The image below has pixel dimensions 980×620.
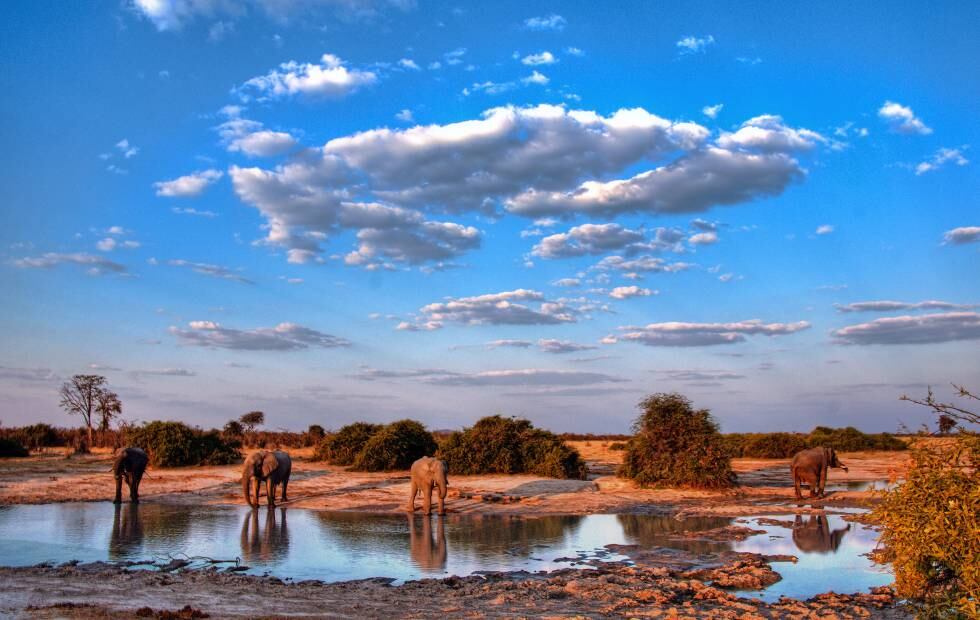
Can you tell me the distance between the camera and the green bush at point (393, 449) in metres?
32.2

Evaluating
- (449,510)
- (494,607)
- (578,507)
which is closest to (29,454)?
(449,510)

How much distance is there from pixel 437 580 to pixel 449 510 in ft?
34.2

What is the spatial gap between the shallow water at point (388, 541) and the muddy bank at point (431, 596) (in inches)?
35.0

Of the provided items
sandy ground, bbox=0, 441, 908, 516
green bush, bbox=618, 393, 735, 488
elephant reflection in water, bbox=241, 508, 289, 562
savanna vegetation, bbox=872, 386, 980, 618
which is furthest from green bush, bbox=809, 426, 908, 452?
savanna vegetation, bbox=872, 386, 980, 618

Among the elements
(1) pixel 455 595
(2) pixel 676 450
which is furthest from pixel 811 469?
(1) pixel 455 595

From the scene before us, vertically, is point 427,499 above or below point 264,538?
above

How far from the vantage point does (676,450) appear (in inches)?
1064

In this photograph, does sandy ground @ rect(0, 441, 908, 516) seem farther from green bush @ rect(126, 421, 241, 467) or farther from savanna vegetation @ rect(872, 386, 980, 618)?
savanna vegetation @ rect(872, 386, 980, 618)

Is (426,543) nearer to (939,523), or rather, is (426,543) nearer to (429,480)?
(429,480)

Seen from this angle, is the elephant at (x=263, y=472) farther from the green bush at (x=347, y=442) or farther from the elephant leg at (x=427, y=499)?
the green bush at (x=347, y=442)

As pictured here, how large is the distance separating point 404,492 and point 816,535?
13.2 meters

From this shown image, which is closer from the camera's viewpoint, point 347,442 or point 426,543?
point 426,543

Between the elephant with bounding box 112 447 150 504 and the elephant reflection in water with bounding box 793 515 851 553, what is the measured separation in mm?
18294

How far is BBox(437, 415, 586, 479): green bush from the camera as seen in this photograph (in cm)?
3005
